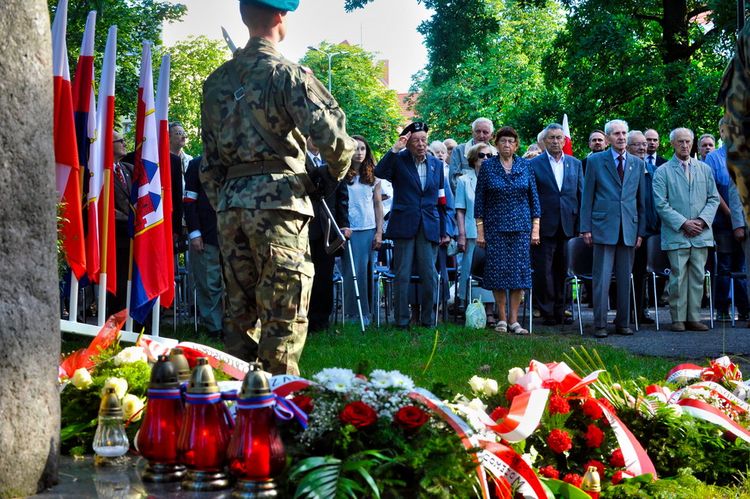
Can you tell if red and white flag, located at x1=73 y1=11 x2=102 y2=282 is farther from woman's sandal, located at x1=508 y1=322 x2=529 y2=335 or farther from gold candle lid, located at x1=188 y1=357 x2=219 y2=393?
gold candle lid, located at x1=188 y1=357 x2=219 y2=393

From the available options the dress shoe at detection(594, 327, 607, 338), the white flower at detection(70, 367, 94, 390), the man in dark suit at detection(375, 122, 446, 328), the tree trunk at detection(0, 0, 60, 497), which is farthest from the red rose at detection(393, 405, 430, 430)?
the man in dark suit at detection(375, 122, 446, 328)

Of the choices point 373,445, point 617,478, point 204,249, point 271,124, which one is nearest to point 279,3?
point 271,124

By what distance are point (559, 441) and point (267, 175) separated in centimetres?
260

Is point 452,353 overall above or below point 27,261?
below

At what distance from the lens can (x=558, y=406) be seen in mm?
4754

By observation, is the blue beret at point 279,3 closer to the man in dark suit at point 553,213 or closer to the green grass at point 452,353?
the green grass at point 452,353

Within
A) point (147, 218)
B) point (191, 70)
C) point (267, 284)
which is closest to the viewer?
point (267, 284)

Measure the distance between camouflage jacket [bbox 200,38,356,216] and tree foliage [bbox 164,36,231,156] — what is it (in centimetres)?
4752

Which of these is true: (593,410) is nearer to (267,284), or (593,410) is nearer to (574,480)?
(574,480)

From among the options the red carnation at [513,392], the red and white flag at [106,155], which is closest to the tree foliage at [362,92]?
the red and white flag at [106,155]

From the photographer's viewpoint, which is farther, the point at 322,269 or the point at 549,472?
the point at 322,269

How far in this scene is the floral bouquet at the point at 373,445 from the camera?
3438 mm

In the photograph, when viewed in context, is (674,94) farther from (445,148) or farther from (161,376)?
(161,376)

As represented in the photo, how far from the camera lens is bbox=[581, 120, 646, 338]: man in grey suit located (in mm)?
14008
